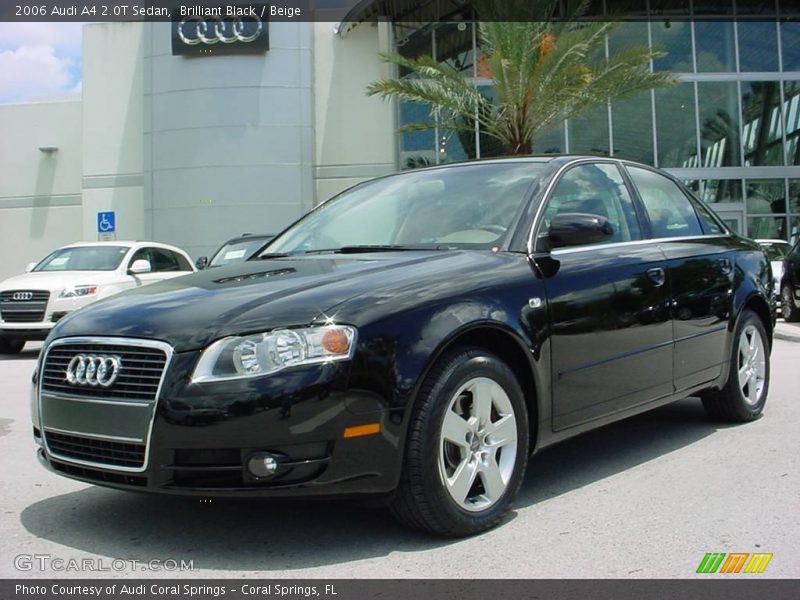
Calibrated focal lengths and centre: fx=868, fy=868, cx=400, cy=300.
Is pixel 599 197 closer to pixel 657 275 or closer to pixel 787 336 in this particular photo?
pixel 657 275

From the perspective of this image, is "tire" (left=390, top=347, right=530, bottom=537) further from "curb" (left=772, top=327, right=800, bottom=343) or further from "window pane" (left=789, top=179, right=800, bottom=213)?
"window pane" (left=789, top=179, right=800, bottom=213)

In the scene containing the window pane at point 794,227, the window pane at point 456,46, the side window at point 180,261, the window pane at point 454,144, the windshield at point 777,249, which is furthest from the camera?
the window pane at point 794,227

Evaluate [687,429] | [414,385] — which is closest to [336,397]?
[414,385]

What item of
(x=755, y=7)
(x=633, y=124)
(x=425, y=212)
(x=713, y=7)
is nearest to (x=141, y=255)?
(x=425, y=212)

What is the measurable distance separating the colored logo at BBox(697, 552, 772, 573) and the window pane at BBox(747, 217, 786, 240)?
79.1 ft

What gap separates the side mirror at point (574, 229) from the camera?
400 centimetres

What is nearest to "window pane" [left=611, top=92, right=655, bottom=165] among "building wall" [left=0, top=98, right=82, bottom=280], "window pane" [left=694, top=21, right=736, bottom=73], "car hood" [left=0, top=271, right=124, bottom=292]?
"window pane" [left=694, top=21, right=736, bottom=73]

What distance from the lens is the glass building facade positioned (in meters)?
25.3

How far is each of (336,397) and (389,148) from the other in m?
24.0

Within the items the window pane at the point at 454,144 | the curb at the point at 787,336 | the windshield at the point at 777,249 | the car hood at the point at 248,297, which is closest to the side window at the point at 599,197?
the car hood at the point at 248,297

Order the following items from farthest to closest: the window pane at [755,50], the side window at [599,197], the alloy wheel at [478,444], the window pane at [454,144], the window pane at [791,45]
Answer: the window pane at [791,45], the window pane at [755,50], the window pane at [454,144], the side window at [599,197], the alloy wheel at [478,444]
